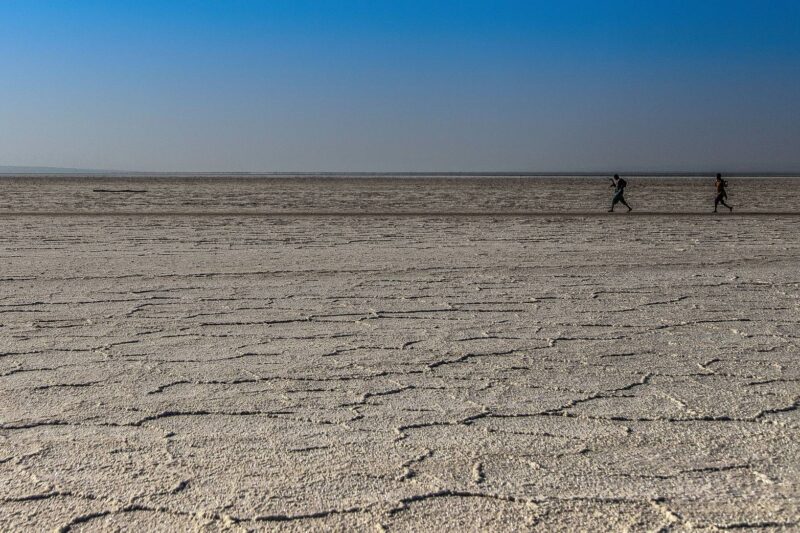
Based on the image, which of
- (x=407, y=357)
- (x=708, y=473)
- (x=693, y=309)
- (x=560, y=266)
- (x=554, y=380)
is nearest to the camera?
(x=708, y=473)

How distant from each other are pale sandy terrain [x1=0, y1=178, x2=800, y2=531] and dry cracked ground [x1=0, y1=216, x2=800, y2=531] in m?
0.01

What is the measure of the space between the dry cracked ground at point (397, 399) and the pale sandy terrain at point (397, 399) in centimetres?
1

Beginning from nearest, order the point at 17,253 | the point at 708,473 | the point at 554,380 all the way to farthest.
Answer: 1. the point at 708,473
2. the point at 554,380
3. the point at 17,253

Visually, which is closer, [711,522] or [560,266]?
[711,522]

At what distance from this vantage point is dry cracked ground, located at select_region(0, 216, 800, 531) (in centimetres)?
264

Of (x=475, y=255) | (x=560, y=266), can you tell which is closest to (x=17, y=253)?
(x=475, y=255)

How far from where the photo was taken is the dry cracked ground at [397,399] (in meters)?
2.64

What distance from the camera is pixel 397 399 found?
3730mm

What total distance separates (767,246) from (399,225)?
574 cm

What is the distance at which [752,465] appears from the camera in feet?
9.67

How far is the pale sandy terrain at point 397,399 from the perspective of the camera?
8.66 ft

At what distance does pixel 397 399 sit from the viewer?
3.73 m

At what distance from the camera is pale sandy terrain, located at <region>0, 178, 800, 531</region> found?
2639 mm

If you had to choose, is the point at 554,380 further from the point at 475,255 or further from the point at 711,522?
the point at 475,255
